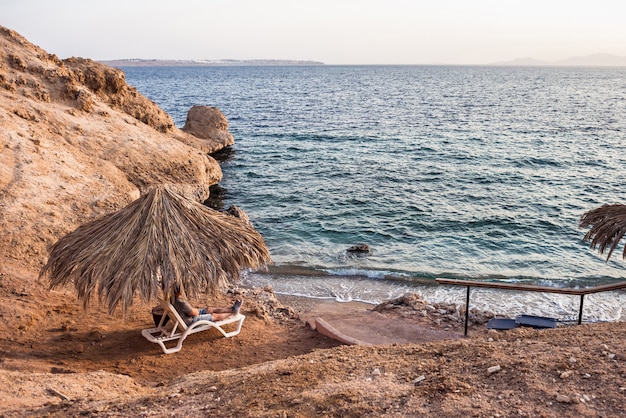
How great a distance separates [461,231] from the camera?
18.6m

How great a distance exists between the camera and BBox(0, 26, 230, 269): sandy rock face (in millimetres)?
12555

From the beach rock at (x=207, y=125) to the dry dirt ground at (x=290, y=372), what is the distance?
76.1 ft

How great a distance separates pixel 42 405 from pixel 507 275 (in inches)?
495

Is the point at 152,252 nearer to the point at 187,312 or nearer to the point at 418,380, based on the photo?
the point at 187,312

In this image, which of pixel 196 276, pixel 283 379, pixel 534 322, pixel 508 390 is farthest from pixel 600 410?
pixel 196 276

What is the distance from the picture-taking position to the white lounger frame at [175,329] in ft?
28.7

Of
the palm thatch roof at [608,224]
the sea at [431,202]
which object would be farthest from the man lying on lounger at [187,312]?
the palm thatch roof at [608,224]

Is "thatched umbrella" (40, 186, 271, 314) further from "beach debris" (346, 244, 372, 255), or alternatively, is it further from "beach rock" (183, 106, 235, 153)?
"beach rock" (183, 106, 235, 153)

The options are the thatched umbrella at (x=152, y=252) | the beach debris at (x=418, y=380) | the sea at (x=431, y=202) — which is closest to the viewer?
the beach debris at (x=418, y=380)

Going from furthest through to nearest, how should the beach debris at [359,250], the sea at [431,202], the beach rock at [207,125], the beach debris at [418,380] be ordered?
the beach rock at [207,125], the beach debris at [359,250], the sea at [431,202], the beach debris at [418,380]

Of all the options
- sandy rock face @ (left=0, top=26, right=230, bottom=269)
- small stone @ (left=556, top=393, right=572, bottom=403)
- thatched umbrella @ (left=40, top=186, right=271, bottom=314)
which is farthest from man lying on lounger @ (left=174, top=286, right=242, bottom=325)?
small stone @ (left=556, top=393, right=572, bottom=403)

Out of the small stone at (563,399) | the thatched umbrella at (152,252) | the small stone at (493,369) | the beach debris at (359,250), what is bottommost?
the beach debris at (359,250)

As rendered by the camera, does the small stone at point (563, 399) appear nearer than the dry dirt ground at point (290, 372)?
Yes

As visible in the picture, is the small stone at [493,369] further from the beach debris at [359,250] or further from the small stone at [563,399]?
the beach debris at [359,250]
